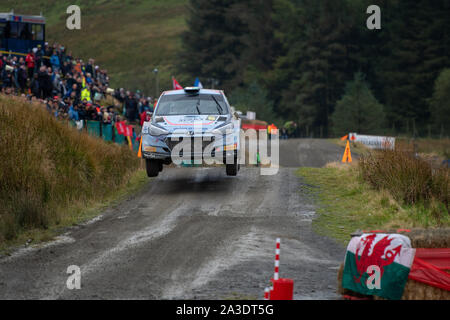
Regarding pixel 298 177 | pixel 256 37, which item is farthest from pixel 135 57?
pixel 298 177

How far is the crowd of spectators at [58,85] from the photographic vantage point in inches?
913

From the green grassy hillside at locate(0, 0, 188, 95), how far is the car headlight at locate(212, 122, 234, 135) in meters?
83.5

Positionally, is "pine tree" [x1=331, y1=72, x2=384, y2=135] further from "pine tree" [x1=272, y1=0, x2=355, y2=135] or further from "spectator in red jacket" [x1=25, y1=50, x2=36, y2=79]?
"spectator in red jacket" [x1=25, y1=50, x2=36, y2=79]

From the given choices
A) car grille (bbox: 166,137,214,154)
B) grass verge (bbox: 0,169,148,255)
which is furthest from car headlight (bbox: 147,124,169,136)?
grass verge (bbox: 0,169,148,255)

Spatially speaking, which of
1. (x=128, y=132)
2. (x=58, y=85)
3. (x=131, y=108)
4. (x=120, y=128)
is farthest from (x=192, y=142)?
(x=131, y=108)

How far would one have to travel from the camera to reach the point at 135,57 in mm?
123750

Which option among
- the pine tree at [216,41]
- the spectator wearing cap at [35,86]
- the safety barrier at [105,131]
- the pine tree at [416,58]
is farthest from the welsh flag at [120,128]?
the pine tree at [216,41]

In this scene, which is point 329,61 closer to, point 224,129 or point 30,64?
point 30,64

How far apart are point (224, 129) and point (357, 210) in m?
3.37

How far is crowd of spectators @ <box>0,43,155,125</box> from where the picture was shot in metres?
23.2

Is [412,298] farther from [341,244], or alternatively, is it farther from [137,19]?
[137,19]

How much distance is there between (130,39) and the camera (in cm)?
13312
